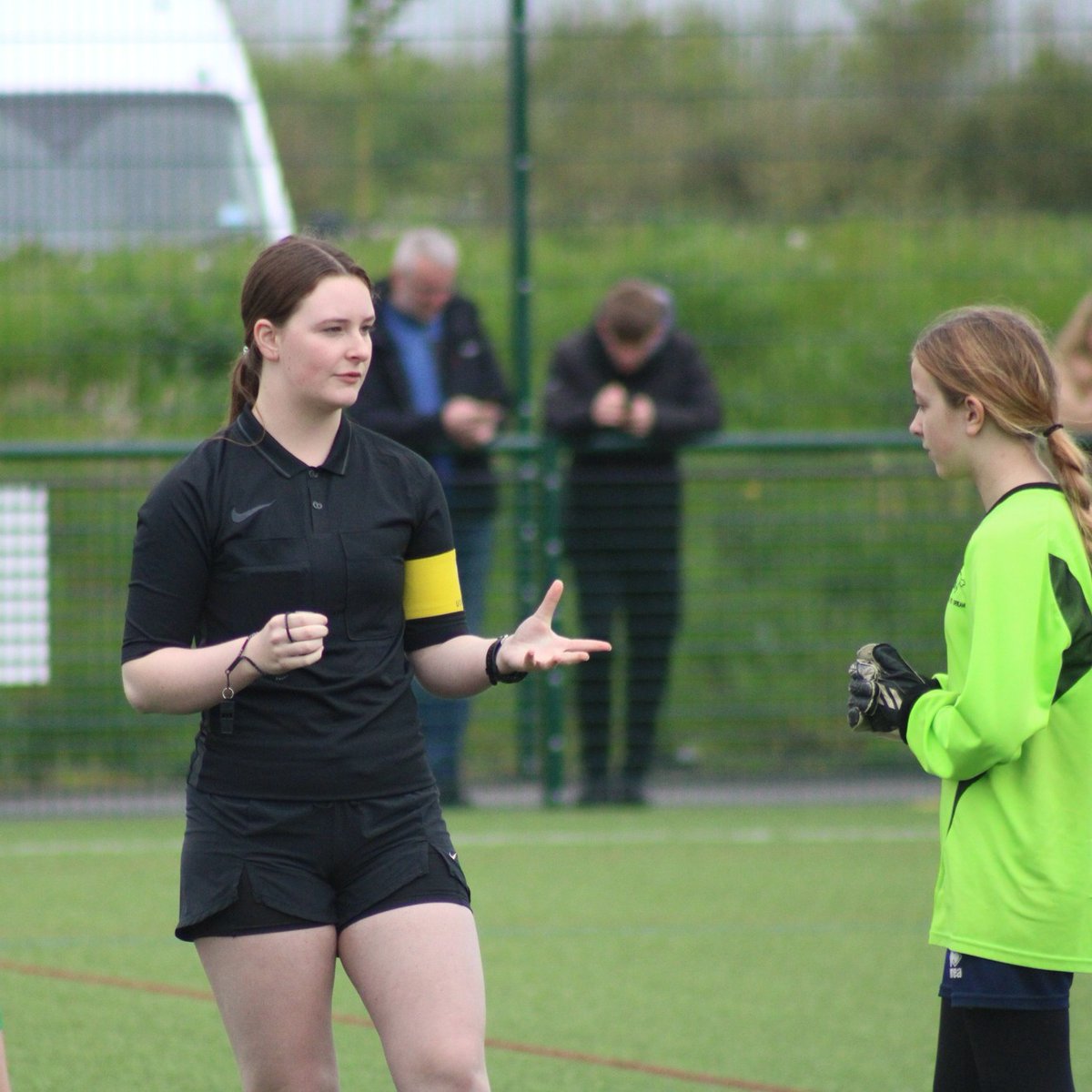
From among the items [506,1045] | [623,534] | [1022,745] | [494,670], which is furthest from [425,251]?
[1022,745]

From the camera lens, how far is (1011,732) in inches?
111

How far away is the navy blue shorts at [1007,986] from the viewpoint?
288 centimetres

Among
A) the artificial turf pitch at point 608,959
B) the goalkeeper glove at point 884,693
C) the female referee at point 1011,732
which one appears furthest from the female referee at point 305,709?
the artificial turf pitch at point 608,959

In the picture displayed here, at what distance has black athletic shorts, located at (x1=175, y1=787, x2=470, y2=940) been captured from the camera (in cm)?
302

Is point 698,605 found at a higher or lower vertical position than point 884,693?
lower

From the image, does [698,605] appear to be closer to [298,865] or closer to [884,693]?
[884,693]

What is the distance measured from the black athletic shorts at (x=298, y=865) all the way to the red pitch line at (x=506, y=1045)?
1529mm

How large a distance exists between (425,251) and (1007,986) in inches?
214

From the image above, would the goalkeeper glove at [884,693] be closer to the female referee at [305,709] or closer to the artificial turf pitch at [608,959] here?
the female referee at [305,709]

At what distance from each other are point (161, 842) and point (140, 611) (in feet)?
15.3

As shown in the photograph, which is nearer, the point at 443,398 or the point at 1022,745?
the point at 1022,745

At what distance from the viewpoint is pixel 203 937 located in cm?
306

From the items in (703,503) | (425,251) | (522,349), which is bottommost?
(703,503)

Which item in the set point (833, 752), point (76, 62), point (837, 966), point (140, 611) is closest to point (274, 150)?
point (76, 62)
